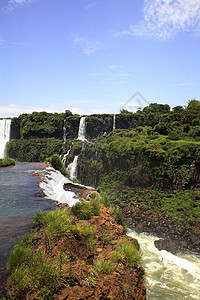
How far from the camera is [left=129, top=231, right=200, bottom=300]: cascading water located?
8.57 m

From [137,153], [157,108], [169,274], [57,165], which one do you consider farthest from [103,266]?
[157,108]

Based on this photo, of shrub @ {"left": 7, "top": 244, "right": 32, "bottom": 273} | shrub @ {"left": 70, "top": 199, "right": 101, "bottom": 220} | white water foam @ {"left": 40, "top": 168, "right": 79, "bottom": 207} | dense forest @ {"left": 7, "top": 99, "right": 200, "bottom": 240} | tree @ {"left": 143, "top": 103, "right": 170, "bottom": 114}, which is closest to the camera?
shrub @ {"left": 7, "top": 244, "right": 32, "bottom": 273}

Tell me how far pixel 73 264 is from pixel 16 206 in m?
3.90

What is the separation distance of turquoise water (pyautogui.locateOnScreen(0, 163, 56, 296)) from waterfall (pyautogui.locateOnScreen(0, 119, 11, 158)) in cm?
4054

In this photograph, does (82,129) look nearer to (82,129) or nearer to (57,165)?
(82,129)

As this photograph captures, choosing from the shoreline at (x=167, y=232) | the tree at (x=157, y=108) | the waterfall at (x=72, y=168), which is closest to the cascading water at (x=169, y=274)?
the shoreline at (x=167, y=232)

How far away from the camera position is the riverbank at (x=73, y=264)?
3.27 meters

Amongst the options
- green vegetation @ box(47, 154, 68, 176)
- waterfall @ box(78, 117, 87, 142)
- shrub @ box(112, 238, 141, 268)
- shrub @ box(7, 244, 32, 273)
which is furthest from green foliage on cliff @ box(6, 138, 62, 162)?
shrub @ box(7, 244, 32, 273)

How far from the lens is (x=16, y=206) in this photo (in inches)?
276

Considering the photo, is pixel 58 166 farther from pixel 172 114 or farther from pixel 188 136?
pixel 172 114

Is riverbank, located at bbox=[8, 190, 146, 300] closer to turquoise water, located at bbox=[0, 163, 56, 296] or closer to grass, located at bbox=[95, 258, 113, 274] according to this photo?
grass, located at bbox=[95, 258, 113, 274]

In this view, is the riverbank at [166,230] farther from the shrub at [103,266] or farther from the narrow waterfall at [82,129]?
the narrow waterfall at [82,129]

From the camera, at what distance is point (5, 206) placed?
692 centimetres

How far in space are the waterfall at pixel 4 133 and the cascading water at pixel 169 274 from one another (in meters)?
43.2
